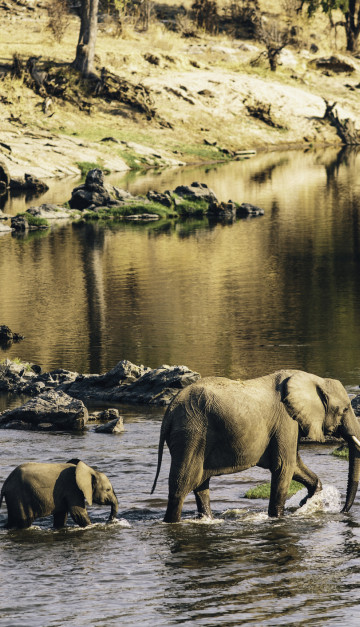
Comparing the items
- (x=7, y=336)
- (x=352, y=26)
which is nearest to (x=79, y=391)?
(x=7, y=336)

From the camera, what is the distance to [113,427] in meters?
17.9

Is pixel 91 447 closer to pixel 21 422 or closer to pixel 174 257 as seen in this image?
pixel 21 422

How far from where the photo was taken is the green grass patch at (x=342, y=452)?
16234 mm

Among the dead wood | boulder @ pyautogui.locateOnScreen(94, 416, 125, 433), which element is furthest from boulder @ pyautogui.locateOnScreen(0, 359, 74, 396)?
the dead wood

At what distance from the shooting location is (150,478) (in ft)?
50.2

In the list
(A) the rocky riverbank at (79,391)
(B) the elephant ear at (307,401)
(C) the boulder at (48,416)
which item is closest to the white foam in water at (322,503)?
(B) the elephant ear at (307,401)

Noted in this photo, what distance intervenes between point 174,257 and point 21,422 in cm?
2129

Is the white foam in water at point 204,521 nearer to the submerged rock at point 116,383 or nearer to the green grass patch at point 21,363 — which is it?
the submerged rock at point 116,383

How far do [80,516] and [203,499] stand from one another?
5.07 feet

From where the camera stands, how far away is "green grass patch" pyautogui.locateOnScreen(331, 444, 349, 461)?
16234 mm

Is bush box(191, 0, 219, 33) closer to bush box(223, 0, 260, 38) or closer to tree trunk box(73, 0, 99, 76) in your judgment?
bush box(223, 0, 260, 38)

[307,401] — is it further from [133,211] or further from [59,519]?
[133,211]

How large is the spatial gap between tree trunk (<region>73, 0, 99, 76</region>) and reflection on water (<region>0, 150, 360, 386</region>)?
32.4m

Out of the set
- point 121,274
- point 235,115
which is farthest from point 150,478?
point 235,115
